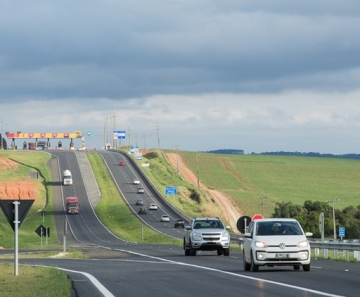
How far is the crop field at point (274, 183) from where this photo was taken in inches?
5616

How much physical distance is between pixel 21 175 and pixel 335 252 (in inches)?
4504

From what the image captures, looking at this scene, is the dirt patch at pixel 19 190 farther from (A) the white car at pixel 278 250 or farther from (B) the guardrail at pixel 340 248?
(A) the white car at pixel 278 250

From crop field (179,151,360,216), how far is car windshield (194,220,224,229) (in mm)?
83145

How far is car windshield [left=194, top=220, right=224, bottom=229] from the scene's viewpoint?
139 ft

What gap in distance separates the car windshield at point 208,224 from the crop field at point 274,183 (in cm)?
8314

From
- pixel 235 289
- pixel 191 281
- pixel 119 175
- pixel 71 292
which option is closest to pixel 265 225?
pixel 191 281

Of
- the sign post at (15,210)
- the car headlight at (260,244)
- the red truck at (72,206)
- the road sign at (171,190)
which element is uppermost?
the road sign at (171,190)

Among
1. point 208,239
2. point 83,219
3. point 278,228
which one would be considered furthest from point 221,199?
point 278,228

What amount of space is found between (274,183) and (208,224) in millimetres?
132110

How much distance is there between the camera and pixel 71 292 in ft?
63.8

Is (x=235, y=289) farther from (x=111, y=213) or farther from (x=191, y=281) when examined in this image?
(x=111, y=213)

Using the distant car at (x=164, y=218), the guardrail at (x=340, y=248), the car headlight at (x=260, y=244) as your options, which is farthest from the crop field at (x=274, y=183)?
the car headlight at (x=260, y=244)

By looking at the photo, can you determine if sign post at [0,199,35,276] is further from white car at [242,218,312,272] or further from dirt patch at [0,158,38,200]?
dirt patch at [0,158,38,200]

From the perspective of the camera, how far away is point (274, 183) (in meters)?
174
